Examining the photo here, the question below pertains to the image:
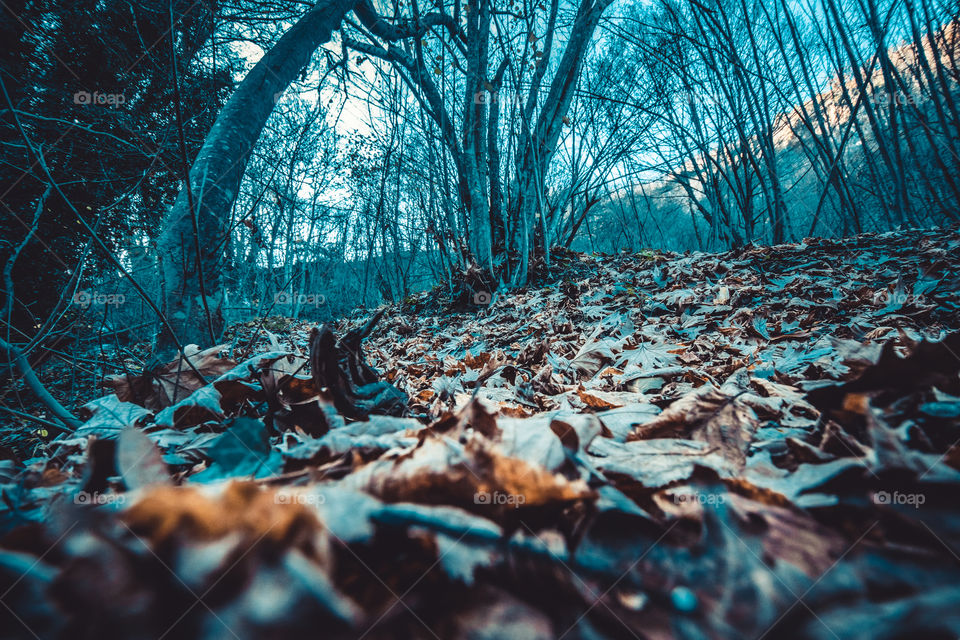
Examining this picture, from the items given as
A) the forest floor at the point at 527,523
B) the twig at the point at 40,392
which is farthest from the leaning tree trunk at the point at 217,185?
the forest floor at the point at 527,523

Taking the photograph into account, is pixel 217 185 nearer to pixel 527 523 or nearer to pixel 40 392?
pixel 40 392

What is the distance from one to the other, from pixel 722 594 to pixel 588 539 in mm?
144

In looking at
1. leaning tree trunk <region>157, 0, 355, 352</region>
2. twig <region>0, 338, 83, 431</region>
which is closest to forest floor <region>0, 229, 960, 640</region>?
twig <region>0, 338, 83, 431</region>

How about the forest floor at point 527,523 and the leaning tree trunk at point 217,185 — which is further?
the leaning tree trunk at point 217,185

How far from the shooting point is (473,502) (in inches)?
18.3

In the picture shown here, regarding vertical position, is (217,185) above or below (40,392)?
above

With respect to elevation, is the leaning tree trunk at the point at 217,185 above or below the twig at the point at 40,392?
above

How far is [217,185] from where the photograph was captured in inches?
103

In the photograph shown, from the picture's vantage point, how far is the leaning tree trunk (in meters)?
Result: 2.29

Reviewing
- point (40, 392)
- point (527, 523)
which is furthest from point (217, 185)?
point (527, 523)

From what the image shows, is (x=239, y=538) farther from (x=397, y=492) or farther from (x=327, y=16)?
(x=327, y=16)

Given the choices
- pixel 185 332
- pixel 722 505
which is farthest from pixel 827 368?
pixel 185 332

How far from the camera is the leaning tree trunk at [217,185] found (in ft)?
7.53

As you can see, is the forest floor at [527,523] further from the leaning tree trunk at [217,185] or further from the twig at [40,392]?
the leaning tree trunk at [217,185]
